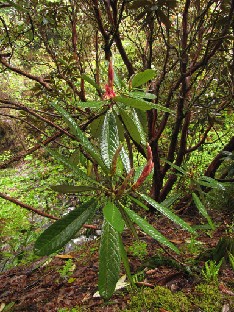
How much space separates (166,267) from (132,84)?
111 centimetres

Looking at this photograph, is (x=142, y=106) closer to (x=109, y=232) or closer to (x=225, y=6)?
(x=109, y=232)

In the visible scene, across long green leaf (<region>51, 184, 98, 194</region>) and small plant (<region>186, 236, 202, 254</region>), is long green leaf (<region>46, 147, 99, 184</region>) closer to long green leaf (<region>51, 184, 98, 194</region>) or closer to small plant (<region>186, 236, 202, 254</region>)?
long green leaf (<region>51, 184, 98, 194</region>)


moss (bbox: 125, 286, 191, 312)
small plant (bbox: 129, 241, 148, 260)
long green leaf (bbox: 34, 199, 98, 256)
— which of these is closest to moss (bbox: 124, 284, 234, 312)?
moss (bbox: 125, 286, 191, 312)

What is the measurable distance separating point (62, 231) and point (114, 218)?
0.16m

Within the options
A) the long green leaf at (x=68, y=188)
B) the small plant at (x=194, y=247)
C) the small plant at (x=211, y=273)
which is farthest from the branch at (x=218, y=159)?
the long green leaf at (x=68, y=188)

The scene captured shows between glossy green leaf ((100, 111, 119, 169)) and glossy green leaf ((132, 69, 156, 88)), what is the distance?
0.61 ft

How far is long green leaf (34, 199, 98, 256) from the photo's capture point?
709mm

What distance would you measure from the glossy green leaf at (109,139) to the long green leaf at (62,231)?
135 mm

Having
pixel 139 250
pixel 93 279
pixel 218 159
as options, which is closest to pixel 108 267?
pixel 93 279

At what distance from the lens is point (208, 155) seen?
4469 millimetres

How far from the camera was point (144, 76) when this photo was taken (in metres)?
1.05

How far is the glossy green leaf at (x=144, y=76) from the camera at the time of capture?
1.05 m

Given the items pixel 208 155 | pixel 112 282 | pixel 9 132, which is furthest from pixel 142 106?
pixel 9 132

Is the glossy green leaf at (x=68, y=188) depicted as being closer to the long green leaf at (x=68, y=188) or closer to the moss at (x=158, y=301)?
the long green leaf at (x=68, y=188)
